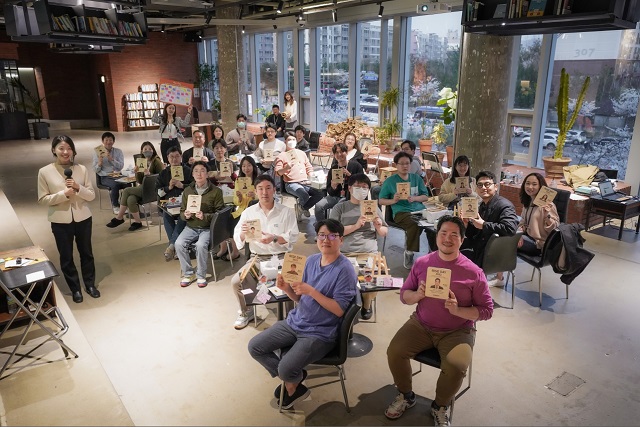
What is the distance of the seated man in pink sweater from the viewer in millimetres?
7406

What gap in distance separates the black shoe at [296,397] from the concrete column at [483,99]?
492 cm

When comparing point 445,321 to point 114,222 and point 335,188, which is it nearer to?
point 335,188

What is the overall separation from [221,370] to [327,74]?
11.9 m

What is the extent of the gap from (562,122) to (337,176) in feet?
13.5

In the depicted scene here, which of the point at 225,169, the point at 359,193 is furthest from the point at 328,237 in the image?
the point at 225,169

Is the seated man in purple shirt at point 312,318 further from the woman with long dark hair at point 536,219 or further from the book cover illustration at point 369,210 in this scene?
the woman with long dark hair at point 536,219

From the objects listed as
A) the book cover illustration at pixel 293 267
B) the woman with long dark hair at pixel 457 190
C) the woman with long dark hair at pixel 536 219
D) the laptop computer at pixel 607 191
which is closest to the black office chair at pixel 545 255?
the woman with long dark hair at pixel 536 219

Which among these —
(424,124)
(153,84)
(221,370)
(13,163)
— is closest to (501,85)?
(424,124)

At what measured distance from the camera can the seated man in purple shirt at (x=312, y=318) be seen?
3.28m

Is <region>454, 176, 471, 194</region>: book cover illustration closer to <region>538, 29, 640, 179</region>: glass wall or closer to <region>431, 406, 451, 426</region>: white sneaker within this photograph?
<region>431, 406, 451, 426</region>: white sneaker

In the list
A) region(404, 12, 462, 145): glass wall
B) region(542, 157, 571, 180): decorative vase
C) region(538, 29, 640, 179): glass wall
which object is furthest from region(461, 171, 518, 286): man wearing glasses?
region(404, 12, 462, 145): glass wall

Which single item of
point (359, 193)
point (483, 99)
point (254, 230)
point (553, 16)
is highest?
point (553, 16)

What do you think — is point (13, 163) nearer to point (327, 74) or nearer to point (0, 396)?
point (327, 74)

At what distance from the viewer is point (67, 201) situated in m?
4.84
